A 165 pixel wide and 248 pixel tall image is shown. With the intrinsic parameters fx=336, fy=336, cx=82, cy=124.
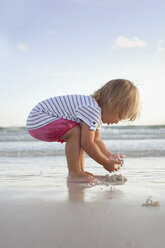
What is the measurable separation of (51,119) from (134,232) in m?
1.84

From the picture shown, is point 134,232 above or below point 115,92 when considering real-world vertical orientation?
below

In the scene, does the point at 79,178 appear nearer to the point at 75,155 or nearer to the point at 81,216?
the point at 75,155

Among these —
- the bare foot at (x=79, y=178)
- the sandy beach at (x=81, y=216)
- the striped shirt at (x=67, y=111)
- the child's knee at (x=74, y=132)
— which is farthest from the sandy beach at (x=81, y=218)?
the striped shirt at (x=67, y=111)

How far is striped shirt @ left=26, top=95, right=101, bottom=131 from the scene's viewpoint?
3.04m

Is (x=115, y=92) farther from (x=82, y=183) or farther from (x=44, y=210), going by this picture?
(x=44, y=210)

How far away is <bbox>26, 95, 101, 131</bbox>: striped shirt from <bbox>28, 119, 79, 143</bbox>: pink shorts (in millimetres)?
40

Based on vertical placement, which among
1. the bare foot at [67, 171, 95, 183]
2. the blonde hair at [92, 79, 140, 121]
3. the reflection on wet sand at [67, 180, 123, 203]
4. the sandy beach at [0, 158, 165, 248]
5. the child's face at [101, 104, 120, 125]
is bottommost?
the bare foot at [67, 171, 95, 183]

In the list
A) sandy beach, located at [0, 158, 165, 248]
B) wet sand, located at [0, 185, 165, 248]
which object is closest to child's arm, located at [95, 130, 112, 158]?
sandy beach, located at [0, 158, 165, 248]

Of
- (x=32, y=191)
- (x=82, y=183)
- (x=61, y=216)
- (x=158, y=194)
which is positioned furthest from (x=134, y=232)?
(x=82, y=183)

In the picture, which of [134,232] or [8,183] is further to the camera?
[8,183]

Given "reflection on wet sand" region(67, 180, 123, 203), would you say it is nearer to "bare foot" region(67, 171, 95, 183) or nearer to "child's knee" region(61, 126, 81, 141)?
"bare foot" region(67, 171, 95, 183)

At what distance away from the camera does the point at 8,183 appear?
3049mm

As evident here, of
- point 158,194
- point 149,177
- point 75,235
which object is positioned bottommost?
point 149,177

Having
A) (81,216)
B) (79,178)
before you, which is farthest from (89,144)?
(81,216)
